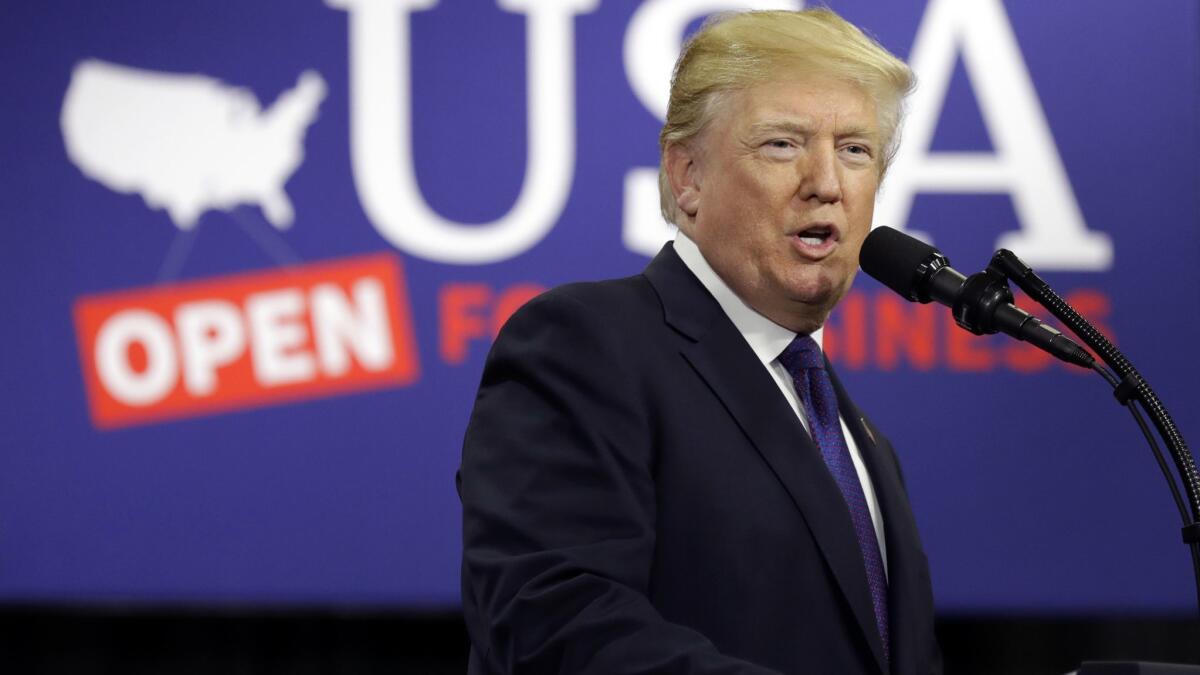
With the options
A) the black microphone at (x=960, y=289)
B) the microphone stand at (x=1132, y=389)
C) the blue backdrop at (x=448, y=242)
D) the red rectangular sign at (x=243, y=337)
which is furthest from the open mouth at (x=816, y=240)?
the red rectangular sign at (x=243, y=337)

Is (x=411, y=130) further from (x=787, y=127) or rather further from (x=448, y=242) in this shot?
(x=787, y=127)

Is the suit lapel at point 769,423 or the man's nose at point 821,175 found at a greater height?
the man's nose at point 821,175

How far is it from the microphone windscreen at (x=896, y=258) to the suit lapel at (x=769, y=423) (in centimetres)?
15

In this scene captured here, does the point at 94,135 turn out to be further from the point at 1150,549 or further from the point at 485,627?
the point at 1150,549

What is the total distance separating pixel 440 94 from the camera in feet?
8.91

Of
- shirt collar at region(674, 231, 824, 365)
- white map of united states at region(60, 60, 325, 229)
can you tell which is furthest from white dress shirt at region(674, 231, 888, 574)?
white map of united states at region(60, 60, 325, 229)

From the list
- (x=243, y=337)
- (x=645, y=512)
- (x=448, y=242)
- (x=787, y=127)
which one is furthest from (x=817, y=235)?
(x=243, y=337)

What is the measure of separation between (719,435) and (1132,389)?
35cm

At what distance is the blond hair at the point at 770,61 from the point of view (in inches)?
55.4

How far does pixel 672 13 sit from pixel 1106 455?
1171mm

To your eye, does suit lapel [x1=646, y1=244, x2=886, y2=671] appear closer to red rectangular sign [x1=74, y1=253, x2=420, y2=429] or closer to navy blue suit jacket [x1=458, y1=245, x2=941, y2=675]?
navy blue suit jacket [x1=458, y1=245, x2=941, y2=675]

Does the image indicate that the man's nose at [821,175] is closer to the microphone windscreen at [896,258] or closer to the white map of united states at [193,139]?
the microphone windscreen at [896,258]

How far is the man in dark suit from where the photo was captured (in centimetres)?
115

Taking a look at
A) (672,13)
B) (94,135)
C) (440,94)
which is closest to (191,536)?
(94,135)
